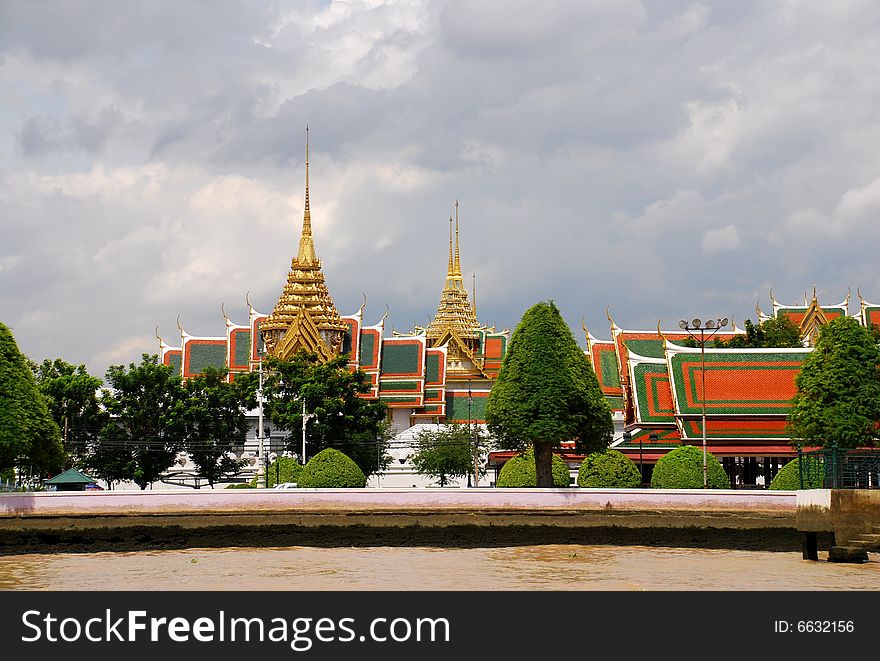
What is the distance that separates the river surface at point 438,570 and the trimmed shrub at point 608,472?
8.14m

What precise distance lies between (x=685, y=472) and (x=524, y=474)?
5.96m

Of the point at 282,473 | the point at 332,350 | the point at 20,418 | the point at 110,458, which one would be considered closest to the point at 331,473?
the point at 282,473

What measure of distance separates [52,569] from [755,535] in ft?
63.8

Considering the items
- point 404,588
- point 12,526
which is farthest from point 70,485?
point 404,588

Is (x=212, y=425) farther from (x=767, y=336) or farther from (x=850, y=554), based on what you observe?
(x=767, y=336)

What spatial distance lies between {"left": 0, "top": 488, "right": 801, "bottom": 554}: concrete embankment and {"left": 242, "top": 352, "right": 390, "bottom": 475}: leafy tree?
66.3ft

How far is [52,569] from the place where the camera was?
A: 33500mm

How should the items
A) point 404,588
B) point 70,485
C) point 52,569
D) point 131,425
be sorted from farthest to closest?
point 131,425
point 70,485
point 52,569
point 404,588

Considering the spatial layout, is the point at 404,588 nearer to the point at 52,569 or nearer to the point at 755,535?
the point at 52,569

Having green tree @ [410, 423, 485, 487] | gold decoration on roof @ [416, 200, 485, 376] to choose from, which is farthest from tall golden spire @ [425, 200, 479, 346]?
green tree @ [410, 423, 485, 487]

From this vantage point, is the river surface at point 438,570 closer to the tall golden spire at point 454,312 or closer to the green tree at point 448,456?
the green tree at point 448,456

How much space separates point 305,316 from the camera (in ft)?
278

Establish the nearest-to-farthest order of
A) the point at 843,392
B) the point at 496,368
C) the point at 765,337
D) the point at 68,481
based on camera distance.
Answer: the point at 843,392 → the point at 68,481 → the point at 765,337 → the point at 496,368

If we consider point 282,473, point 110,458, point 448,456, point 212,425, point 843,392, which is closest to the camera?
point 843,392
